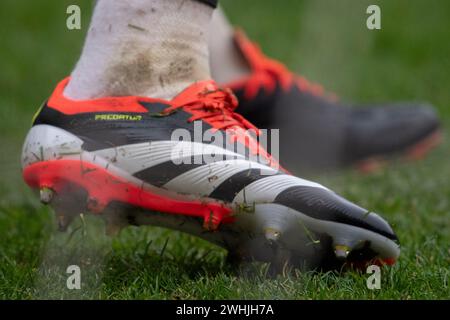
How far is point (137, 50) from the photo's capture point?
159 centimetres

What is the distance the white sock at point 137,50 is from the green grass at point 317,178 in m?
0.24

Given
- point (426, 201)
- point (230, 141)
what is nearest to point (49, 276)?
point (230, 141)

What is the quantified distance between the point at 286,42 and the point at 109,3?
332 cm

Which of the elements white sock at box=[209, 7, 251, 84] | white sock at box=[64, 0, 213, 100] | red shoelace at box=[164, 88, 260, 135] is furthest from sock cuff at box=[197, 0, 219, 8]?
white sock at box=[209, 7, 251, 84]

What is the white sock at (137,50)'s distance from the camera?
5.19 feet

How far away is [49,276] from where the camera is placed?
1473mm

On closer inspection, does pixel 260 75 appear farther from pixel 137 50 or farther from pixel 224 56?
pixel 137 50

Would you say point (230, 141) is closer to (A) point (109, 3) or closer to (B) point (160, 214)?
(B) point (160, 214)

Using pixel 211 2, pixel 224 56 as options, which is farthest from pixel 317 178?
pixel 211 2

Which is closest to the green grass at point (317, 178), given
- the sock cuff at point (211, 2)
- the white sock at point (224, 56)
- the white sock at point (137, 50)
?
the white sock at point (137, 50)

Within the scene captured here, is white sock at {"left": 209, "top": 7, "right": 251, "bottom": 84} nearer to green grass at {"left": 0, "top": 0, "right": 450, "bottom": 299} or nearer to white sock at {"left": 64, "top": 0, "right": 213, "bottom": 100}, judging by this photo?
green grass at {"left": 0, "top": 0, "right": 450, "bottom": 299}

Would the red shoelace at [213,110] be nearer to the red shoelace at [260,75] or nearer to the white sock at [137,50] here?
the white sock at [137,50]

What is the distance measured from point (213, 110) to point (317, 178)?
4.29 feet

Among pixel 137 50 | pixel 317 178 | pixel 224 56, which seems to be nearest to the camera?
pixel 137 50
